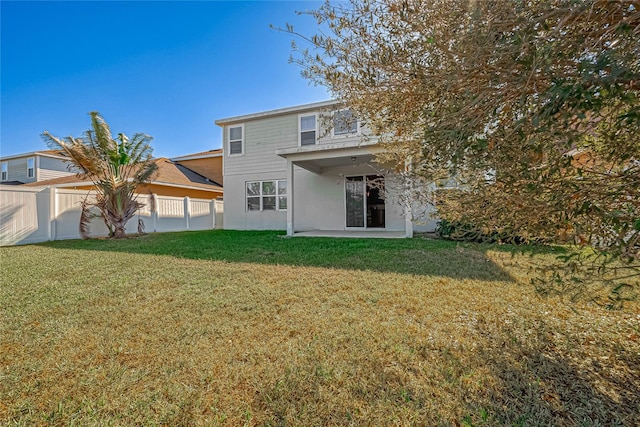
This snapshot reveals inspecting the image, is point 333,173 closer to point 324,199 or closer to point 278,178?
point 324,199

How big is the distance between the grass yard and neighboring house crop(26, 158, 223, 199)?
37.4ft

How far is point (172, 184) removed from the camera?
596 inches

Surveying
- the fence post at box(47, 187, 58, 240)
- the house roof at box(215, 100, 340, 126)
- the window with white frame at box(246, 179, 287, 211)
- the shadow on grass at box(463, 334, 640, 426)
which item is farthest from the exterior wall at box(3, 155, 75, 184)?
the shadow on grass at box(463, 334, 640, 426)

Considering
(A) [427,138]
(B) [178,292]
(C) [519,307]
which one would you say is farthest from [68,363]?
(C) [519,307]

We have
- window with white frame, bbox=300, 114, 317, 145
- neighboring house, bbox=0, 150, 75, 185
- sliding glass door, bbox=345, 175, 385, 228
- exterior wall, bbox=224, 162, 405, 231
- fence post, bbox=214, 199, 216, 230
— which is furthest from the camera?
neighboring house, bbox=0, 150, 75, 185

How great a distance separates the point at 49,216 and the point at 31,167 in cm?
1368

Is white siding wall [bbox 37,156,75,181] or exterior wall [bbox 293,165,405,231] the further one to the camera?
white siding wall [bbox 37,156,75,181]

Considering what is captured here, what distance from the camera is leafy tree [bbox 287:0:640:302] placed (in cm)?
143

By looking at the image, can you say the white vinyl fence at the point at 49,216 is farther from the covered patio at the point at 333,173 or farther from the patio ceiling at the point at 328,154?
the patio ceiling at the point at 328,154

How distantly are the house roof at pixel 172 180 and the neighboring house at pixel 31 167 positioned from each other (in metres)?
1.57

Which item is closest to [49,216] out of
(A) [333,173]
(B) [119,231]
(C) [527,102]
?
(B) [119,231]

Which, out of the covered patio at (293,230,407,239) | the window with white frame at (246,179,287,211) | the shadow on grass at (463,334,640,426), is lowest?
the shadow on grass at (463,334,640,426)

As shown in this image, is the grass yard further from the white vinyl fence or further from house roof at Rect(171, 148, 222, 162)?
house roof at Rect(171, 148, 222, 162)

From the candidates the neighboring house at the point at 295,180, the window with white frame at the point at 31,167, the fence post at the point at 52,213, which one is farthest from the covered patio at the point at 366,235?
the window with white frame at the point at 31,167
